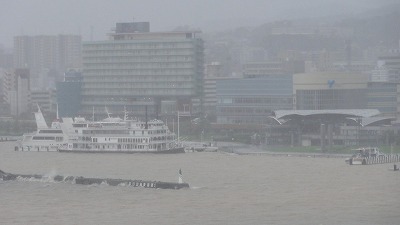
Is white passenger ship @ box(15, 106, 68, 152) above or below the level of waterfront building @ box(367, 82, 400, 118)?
below

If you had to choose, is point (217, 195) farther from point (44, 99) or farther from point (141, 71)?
point (44, 99)

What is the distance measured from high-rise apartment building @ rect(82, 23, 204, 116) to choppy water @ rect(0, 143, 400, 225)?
1155 cm

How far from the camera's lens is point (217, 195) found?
1170cm

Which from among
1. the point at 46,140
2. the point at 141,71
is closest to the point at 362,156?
the point at 46,140

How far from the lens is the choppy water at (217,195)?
993cm

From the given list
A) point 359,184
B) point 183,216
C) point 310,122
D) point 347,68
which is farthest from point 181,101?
point 183,216

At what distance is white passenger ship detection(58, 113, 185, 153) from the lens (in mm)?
19766

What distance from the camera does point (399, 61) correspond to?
87.9ft

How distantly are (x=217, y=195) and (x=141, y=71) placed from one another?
58.6ft

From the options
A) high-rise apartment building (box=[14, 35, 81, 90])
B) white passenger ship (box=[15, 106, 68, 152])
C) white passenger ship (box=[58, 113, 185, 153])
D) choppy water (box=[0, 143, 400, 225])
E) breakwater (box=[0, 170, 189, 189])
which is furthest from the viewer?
high-rise apartment building (box=[14, 35, 81, 90])

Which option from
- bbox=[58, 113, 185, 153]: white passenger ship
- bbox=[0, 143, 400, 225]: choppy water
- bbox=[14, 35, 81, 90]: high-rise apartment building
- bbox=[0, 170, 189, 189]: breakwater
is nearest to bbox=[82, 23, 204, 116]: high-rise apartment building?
bbox=[58, 113, 185, 153]: white passenger ship

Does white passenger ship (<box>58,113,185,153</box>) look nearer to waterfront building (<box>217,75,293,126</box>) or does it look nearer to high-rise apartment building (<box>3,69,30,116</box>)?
waterfront building (<box>217,75,293,126</box>)

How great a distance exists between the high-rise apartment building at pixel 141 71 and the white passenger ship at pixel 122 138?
7596mm

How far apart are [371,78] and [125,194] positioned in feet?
50.8
